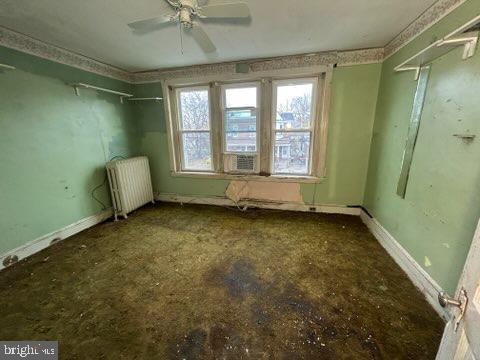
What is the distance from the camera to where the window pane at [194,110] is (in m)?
3.38

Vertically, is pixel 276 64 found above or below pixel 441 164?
above

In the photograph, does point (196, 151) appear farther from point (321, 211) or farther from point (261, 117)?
point (321, 211)

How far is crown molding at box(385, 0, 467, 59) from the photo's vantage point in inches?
60.9

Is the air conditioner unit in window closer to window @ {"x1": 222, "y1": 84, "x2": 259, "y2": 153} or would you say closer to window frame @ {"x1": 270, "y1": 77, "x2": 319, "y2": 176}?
window @ {"x1": 222, "y1": 84, "x2": 259, "y2": 153}

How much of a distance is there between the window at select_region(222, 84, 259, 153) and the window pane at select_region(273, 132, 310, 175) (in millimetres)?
401

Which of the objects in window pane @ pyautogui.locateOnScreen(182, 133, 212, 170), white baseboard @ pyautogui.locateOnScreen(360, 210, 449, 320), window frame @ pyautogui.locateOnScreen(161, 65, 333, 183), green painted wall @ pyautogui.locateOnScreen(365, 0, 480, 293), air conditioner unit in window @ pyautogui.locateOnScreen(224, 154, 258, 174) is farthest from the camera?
window pane @ pyautogui.locateOnScreen(182, 133, 212, 170)

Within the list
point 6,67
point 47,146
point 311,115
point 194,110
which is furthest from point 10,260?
point 311,115

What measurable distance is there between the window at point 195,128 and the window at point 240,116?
330 mm

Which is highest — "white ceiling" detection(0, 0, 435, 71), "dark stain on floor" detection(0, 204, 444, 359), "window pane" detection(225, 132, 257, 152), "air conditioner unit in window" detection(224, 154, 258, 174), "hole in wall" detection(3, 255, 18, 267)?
"white ceiling" detection(0, 0, 435, 71)

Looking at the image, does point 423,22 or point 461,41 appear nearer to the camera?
point 461,41

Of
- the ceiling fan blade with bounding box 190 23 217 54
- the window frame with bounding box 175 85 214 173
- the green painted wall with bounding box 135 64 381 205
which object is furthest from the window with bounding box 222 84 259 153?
the ceiling fan blade with bounding box 190 23 217 54

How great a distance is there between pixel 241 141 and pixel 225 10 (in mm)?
2013

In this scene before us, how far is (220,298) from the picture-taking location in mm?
1642

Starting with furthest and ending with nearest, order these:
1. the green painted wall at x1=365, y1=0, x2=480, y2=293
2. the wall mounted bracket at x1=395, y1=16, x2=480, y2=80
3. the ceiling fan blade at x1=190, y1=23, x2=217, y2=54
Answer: the ceiling fan blade at x1=190, y1=23, x2=217, y2=54 → the green painted wall at x1=365, y1=0, x2=480, y2=293 → the wall mounted bracket at x1=395, y1=16, x2=480, y2=80
